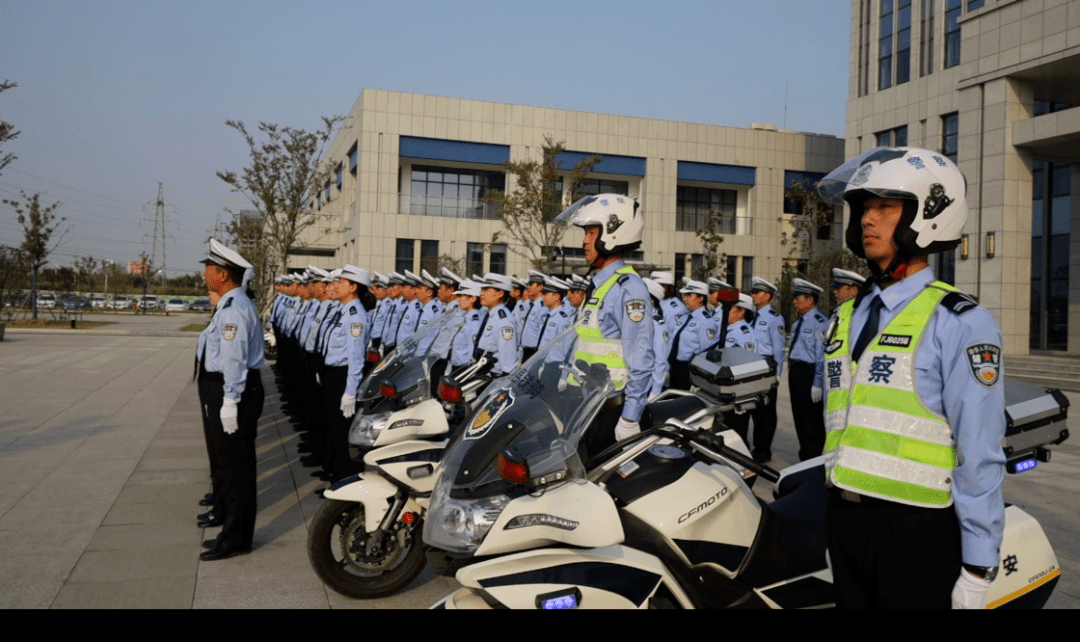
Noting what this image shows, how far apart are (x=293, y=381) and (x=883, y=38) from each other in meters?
28.3

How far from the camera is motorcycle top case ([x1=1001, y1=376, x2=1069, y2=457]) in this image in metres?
2.97

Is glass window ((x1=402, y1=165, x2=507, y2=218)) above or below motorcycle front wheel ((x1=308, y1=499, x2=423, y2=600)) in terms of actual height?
above

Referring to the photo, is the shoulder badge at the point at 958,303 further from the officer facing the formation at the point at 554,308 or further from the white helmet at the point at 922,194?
the officer facing the formation at the point at 554,308

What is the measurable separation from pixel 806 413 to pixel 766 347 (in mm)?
1409

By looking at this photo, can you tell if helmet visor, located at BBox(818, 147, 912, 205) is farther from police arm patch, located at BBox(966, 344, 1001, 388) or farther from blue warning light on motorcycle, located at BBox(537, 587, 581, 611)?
blue warning light on motorcycle, located at BBox(537, 587, 581, 611)

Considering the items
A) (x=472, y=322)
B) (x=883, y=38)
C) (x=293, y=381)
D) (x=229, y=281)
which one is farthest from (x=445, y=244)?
(x=229, y=281)

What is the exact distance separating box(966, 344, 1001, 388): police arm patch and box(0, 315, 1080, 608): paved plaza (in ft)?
10.8

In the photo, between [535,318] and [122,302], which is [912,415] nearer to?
[535,318]

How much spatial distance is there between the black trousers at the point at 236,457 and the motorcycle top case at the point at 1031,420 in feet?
14.3

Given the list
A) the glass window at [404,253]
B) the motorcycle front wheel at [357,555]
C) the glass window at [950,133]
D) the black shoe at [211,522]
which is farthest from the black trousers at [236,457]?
the glass window at [404,253]

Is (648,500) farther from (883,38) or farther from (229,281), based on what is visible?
(883,38)

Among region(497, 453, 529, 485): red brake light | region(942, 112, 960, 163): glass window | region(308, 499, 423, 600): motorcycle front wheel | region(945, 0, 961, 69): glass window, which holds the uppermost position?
region(945, 0, 961, 69): glass window

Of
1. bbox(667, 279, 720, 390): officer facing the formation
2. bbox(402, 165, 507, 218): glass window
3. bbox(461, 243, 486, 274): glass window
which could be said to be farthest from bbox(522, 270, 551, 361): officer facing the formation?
bbox(402, 165, 507, 218): glass window

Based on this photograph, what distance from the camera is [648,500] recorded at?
2.96 m
